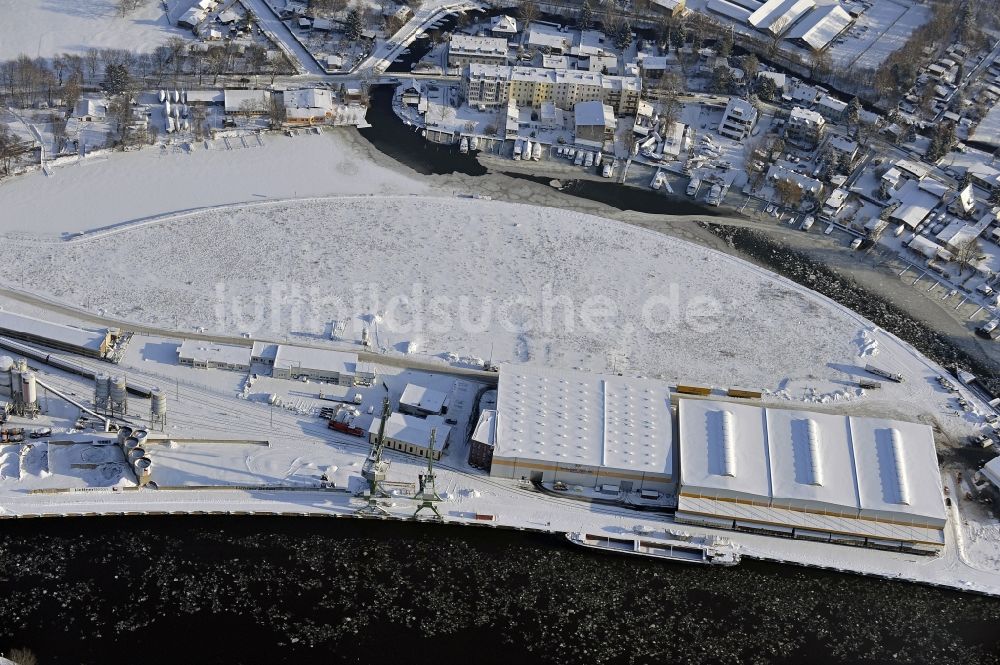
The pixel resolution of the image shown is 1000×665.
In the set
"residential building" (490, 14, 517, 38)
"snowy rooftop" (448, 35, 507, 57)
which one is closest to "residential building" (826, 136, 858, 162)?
"snowy rooftop" (448, 35, 507, 57)

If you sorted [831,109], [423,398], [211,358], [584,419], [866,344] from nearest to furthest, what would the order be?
1. [584,419]
2. [423,398]
3. [211,358]
4. [866,344]
5. [831,109]

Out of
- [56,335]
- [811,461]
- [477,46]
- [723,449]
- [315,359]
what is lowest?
[811,461]

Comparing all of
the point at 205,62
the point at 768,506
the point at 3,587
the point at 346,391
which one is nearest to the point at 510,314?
the point at 346,391

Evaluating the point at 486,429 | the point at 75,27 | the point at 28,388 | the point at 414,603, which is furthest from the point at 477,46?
the point at 414,603

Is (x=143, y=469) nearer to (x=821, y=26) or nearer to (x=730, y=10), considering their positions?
(x=730, y=10)

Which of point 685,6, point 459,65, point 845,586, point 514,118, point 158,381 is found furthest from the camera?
point 685,6

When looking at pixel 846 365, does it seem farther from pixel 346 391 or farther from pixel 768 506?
pixel 346 391

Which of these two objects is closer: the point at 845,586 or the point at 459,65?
the point at 845,586

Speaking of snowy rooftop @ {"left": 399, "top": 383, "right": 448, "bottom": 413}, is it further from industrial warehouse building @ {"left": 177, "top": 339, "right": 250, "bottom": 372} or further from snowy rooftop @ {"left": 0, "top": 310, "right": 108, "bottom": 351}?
snowy rooftop @ {"left": 0, "top": 310, "right": 108, "bottom": 351}
